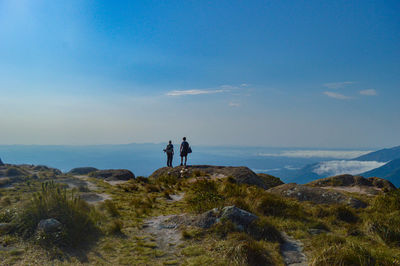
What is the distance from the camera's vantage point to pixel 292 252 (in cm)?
619

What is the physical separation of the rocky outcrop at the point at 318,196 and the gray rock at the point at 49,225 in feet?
37.6

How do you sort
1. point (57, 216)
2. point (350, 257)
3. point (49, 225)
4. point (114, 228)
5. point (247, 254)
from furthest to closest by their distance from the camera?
1. point (114, 228)
2. point (57, 216)
3. point (49, 225)
4. point (247, 254)
5. point (350, 257)

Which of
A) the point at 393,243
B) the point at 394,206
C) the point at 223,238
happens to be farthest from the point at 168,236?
the point at 394,206

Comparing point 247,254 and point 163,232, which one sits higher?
point 247,254

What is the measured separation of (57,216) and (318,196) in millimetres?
12408

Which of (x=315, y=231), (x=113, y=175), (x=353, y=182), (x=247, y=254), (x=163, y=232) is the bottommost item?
(x=113, y=175)

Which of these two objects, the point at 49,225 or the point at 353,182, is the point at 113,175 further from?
the point at 353,182

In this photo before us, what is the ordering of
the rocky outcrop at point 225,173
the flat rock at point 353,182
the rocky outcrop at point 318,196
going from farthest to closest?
the flat rock at point 353,182 < the rocky outcrop at point 225,173 < the rocky outcrop at point 318,196

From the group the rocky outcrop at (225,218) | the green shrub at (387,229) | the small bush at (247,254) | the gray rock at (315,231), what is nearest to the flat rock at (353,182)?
the green shrub at (387,229)

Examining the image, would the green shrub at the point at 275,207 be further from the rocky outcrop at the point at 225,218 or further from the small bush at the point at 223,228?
the small bush at the point at 223,228

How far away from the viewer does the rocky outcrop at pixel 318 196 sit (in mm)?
12062

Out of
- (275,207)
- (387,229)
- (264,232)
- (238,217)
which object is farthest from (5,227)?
(387,229)

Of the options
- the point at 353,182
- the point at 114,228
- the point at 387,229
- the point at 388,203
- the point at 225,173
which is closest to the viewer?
the point at 387,229

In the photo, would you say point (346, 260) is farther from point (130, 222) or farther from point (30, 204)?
point (30, 204)
